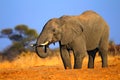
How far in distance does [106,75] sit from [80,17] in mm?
6504

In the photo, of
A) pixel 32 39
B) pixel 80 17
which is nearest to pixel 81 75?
pixel 80 17

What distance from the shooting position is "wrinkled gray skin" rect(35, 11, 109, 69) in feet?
48.1

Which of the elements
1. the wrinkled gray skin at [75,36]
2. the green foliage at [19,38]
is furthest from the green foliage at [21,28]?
the wrinkled gray skin at [75,36]

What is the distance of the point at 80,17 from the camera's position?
1625cm

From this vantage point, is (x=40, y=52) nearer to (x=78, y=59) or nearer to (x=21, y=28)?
(x=78, y=59)

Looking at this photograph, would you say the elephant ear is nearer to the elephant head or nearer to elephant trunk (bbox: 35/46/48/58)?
the elephant head

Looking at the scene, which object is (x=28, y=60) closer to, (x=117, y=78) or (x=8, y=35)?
(x=117, y=78)

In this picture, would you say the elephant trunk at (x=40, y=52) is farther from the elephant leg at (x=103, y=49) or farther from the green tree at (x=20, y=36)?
the green tree at (x=20, y=36)

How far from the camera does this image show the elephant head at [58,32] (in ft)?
47.3

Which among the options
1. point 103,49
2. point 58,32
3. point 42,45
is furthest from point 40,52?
point 103,49

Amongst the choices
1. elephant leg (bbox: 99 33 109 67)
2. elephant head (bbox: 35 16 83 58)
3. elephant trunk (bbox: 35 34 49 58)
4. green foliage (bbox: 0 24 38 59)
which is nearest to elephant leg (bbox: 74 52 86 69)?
elephant head (bbox: 35 16 83 58)

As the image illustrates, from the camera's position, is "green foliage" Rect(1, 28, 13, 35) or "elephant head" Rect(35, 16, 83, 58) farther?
"green foliage" Rect(1, 28, 13, 35)

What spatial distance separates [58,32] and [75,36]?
0.71 m

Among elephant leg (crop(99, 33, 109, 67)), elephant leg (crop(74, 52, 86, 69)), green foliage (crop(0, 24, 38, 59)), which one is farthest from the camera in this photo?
green foliage (crop(0, 24, 38, 59))
